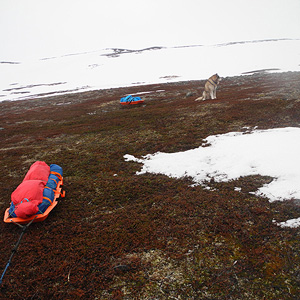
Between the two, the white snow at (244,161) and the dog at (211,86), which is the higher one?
the dog at (211,86)

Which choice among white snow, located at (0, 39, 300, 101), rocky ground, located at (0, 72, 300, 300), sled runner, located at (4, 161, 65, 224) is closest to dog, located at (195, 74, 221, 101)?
rocky ground, located at (0, 72, 300, 300)

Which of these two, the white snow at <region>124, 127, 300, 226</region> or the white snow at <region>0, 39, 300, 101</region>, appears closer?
the white snow at <region>124, 127, 300, 226</region>

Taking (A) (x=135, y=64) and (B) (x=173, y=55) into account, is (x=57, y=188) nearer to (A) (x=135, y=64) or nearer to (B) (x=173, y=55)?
(A) (x=135, y=64)

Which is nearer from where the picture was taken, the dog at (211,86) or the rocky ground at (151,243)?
the rocky ground at (151,243)

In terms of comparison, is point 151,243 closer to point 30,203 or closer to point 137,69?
point 30,203

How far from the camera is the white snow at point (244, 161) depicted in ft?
21.4

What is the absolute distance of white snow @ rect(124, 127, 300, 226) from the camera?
257 inches

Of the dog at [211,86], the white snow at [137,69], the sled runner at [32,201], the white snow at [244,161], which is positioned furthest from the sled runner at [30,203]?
the white snow at [137,69]

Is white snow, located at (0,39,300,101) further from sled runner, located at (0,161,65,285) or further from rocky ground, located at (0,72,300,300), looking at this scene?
sled runner, located at (0,161,65,285)

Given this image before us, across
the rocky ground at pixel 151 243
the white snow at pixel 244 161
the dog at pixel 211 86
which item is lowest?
the rocky ground at pixel 151 243

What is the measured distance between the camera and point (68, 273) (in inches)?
175

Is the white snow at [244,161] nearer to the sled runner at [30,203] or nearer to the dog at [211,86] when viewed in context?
the sled runner at [30,203]

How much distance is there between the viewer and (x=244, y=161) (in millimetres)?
8281

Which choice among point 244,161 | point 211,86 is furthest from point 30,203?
point 211,86
